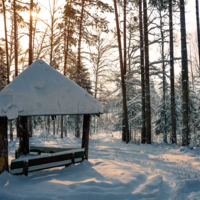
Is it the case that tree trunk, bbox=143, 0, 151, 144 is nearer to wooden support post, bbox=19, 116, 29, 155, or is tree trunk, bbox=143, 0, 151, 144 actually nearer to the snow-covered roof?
the snow-covered roof

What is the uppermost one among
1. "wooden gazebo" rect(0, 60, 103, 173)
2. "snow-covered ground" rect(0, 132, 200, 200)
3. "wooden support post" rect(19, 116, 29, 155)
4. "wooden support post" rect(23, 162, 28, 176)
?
"wooden gazebo" rect(0, 60, 103, 173)

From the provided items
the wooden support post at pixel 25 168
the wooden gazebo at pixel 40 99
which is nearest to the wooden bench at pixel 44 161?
the wooden support post at pixel 25 168

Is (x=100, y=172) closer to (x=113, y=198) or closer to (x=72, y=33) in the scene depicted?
(x=113, y=198)

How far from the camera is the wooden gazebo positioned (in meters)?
4.64

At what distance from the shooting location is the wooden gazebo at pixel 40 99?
183 inches

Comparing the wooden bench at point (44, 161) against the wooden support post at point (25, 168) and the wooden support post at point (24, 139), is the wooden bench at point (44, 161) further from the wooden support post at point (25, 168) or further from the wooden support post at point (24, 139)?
the wooden support post at point (24, 139)

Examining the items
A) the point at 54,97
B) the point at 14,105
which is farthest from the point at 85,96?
the point at 14,105

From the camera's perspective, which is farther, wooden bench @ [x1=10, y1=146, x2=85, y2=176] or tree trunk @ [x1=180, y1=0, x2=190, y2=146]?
tree trunk @ [x1=180, y1=0, x2=190, y2=146]

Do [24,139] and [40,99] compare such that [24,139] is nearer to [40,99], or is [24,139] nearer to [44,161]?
[44,161]

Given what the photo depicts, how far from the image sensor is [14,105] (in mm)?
4566

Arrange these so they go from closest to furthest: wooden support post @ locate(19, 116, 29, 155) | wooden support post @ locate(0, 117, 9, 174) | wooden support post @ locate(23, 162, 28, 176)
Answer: wooden support post @ locate(0, 117, 9, 174) → wooden support post @ locate(23, 162, 28, 176) → wooden support post @ locate(19, 116, 29, 155)

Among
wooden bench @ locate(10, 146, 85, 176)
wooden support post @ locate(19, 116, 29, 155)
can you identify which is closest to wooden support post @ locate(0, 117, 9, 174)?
wooden bench @ locate(10, 146, 85, 176)

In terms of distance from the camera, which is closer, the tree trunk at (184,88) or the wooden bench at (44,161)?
the wooden bench at (44,161)

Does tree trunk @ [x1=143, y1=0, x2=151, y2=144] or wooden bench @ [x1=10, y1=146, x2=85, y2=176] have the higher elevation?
tree trunk @ [x1=143, y1=0, x2=151, y2=144]
